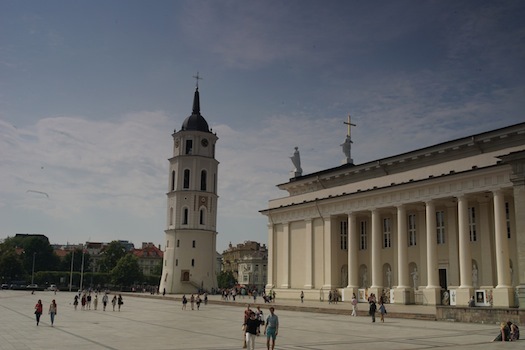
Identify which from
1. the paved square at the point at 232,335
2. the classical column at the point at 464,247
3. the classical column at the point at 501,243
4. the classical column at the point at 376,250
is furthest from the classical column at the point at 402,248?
the paved square at the point at 232,335

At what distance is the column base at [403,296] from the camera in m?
44.3

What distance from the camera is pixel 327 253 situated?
2121 inches

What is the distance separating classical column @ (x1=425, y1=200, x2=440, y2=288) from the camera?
4256 cm

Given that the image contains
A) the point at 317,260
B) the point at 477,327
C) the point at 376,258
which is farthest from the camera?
the point at 317,260

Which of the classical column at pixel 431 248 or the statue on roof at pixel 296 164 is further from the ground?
the statue on roof at pixel 296 164

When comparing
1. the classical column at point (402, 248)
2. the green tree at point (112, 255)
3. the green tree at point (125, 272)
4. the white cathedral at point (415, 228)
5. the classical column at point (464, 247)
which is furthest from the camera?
the green tree at point (112, 255)

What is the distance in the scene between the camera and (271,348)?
1877 cm

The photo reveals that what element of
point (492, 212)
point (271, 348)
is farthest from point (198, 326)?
point (492, 212)

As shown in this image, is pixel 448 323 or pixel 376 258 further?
pixel 376 258

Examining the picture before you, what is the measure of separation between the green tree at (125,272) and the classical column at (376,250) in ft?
262

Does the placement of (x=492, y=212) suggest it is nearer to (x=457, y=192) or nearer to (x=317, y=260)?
(x=457, y=192)

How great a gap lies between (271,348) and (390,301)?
29.0 m

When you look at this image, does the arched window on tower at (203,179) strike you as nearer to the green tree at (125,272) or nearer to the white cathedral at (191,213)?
the white cathedral at (191,213)

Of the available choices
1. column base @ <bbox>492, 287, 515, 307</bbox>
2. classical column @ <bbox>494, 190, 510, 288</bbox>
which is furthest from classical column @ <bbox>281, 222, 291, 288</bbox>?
column base @ <bbox>492, 287, 515, 307</bbox>
